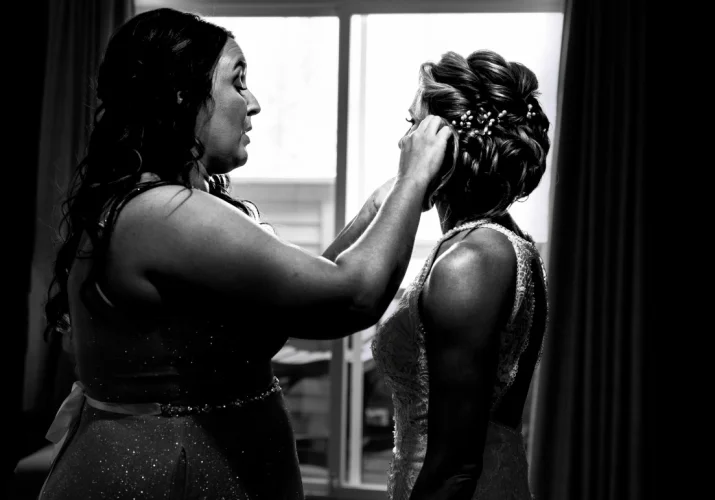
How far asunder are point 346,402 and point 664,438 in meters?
1.65

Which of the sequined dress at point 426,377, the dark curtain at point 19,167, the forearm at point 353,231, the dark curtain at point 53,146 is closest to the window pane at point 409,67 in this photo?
the dark curtain at point 53,146

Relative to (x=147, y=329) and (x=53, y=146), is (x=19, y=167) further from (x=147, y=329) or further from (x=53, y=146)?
(x=147, y=329)

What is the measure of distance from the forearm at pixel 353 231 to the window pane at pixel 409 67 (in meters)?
2.24

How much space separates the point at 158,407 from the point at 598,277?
295 centimetres

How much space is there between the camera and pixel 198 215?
902mm

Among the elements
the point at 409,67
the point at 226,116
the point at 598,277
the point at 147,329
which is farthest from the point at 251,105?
the point at 409,67

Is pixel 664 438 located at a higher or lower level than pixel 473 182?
lower

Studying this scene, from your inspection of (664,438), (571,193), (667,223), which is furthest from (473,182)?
(664,438)

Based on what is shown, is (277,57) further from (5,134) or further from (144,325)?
(144,325)

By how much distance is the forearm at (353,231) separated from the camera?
4.87 feet

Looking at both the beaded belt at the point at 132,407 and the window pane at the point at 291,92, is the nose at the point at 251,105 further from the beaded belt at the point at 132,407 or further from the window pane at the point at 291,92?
the window pane at the point at 291,92

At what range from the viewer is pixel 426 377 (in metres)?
1.39

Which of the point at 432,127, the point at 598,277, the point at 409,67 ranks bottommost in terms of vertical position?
the point at 598,277

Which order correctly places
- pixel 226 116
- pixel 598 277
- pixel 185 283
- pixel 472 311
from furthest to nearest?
pixel 598 277 → pixel 472 311 → pixel 226 116 → pixel 185 283
